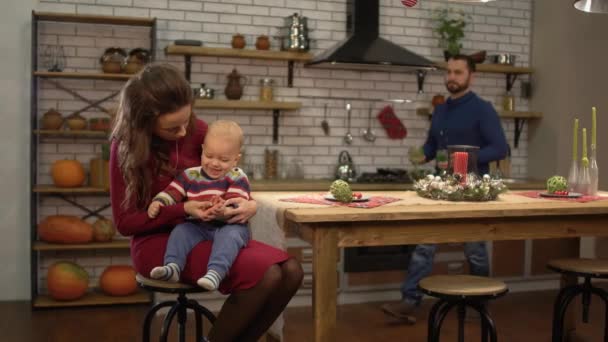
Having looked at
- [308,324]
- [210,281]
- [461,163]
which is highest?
[461,163]

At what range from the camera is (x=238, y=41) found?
16.3ft

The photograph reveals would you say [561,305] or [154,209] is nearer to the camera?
[154,209]

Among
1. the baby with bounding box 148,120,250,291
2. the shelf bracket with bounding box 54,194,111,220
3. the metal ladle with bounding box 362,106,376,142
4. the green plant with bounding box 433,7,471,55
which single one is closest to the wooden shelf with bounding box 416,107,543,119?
the metal ladle with bounding box 362,106,376,142

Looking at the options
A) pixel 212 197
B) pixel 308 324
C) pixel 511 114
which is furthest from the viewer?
pixel 511 114

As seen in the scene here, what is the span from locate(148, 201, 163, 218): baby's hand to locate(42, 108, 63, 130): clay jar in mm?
2558

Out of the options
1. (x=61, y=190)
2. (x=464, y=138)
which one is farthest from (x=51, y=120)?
(x=464, y=138)

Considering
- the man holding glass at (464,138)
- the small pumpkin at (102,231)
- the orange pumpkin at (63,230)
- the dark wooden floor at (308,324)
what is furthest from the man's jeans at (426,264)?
the orange pumpkin at (63,230)

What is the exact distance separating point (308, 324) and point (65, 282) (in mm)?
1602

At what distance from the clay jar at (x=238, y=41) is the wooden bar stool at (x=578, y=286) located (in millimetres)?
2705

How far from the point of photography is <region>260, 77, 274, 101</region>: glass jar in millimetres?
5121

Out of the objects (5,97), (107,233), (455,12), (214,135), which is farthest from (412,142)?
(214,135)

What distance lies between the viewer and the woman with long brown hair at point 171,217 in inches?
91.7

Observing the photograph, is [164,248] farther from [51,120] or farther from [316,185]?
[51,120]

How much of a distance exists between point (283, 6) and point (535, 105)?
2314 millimetres
